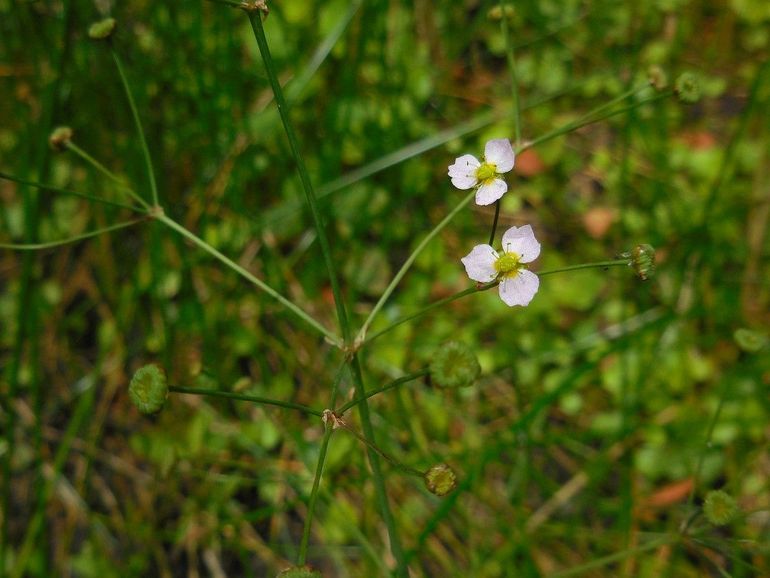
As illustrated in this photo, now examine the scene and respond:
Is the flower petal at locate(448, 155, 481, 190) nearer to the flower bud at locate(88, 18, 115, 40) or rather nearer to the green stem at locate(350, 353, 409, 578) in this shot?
the green stem at locate(350, 353, 409, 578)

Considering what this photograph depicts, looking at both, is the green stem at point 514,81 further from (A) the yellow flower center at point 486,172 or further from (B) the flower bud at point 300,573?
(B) the flower bud at point 300,573

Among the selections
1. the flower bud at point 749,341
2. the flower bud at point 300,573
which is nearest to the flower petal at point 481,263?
the flower bud at point 300,573

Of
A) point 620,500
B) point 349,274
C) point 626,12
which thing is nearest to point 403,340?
point 349,274

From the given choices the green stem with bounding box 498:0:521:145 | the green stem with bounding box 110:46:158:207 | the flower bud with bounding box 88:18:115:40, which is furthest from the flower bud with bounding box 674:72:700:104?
the flower bud with bounding box 88:18:115:40

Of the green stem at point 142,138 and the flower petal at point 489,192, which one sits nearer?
the flower petal at point 489,192

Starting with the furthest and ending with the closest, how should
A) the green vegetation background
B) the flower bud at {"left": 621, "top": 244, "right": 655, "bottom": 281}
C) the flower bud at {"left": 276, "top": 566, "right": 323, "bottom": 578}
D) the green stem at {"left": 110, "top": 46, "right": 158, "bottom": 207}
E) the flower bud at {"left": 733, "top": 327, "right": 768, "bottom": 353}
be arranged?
the green vegetation background
the flower bud at {"left": 733, "top": 327, "right": 768, "bottom": 353}
the green stem at {"left": 110, "top": 46, "right": 158, "bottom": 207}
the flower bud at {"left": 621, "top": 244, "right": 655, "bottom": 281}
the flower bud at {"left": 276, "top": 566, "right": 323, "bottom": 578}

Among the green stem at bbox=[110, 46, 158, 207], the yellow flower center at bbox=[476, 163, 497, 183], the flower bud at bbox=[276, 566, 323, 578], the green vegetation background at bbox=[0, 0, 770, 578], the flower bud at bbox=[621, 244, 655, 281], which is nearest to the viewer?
the flower bud at bbox=[276, 566, 323, 578]
